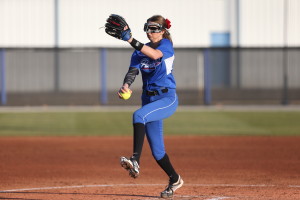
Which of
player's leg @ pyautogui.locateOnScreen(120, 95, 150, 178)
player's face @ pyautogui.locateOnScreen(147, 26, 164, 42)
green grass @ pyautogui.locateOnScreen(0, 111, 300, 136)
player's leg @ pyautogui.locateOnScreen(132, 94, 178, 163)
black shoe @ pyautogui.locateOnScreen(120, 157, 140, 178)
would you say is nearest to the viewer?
black shoe @ pyautogui.locateOnScreen(120, 157, 140, 178)

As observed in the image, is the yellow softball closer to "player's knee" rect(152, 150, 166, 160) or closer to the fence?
"player's knee" rect(152, 150, 166, 160)

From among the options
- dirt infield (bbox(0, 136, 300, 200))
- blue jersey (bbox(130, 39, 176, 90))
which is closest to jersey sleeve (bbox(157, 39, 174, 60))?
blue jersey (bbox(130, 39, 176, 90))

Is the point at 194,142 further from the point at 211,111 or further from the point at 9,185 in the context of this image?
the point at 211,111

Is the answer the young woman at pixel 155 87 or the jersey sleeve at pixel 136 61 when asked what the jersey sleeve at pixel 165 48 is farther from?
the jersey sleeve at pixel 136 61

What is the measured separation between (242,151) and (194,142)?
2030 mm

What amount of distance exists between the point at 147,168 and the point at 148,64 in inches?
176

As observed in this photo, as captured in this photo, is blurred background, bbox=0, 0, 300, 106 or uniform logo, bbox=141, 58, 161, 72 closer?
uniform logo, bbox=141, 58, 161, 72

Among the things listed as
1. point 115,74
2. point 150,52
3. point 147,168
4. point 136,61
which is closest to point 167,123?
point 147,168

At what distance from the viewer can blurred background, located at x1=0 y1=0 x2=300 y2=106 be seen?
31.9 m

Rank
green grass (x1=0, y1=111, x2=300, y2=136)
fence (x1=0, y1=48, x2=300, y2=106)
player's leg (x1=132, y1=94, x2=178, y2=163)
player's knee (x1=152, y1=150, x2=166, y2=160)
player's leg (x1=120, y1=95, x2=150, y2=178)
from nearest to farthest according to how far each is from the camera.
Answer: player's leg (x1=120, y1=95, x2=150, y2=178)
player's leg (x1=132, y1=94, x2=178, y2=163)
player's knee (x1=152, y1=150, x2=166, y2=160)
green grass (x1=0, y1=111, x2=300, y2=136)
fence (x1=0, y1=48, x2=300, y2=106)

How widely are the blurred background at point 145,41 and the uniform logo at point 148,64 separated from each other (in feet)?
69.8

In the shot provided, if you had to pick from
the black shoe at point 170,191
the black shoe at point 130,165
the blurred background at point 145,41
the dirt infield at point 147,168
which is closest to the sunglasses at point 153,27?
the black shoe at point 130,165

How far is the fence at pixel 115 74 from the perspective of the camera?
31.1 m

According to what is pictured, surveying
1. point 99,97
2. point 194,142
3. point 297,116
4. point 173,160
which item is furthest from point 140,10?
point 173,160
